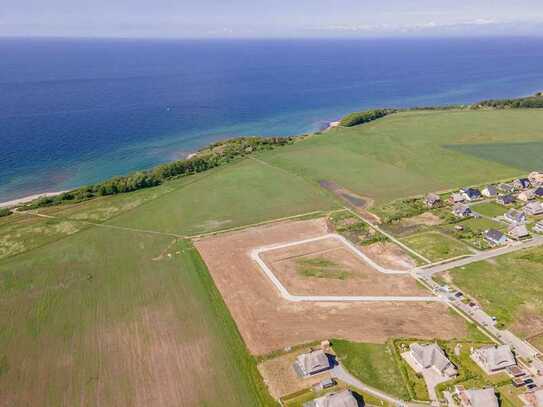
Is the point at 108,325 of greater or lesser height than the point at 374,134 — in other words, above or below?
below

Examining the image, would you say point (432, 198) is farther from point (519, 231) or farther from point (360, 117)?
point (360, 117)

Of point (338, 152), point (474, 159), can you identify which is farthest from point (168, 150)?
point (474, 159)

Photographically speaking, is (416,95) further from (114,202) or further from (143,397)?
(143,397)

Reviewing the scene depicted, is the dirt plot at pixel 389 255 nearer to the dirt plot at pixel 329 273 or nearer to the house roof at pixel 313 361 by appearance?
the dirt plot at pixel 329 273

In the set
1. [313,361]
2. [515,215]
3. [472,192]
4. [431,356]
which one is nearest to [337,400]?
[313,361]

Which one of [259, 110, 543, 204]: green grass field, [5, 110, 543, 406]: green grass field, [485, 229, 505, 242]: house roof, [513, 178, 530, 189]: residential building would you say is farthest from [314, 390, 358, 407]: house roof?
[513, 178, 530, 189]: residential building

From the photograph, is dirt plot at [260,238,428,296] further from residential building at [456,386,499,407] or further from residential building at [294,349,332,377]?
residential building at [456,386,499,407]

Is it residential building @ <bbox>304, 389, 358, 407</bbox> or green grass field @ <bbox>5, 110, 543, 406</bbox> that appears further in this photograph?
green grass field @ <bbox>5, 110, 543, 406</bbox>
